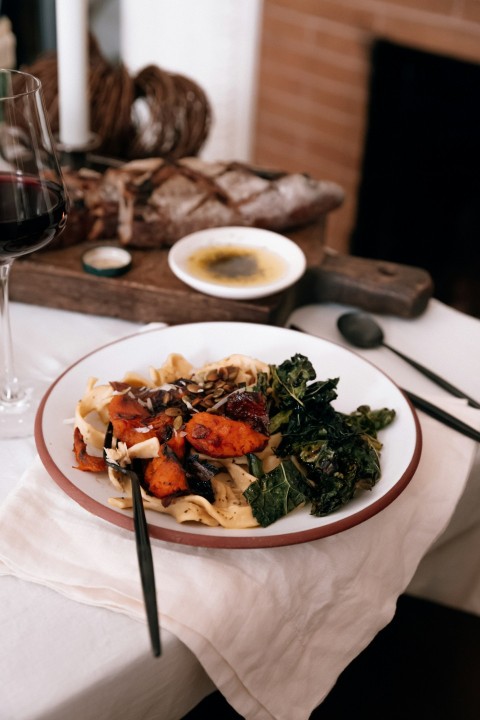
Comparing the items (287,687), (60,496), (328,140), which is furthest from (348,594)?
(328,140)

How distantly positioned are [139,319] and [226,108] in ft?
7.35

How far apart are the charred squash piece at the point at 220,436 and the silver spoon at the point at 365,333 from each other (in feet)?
1.48

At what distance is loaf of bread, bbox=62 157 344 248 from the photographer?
142 cm

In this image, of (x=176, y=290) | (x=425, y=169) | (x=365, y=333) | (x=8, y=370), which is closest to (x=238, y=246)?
(x=176, y=290)

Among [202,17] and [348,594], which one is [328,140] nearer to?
[202,17]

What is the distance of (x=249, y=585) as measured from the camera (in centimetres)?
83

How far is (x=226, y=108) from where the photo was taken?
3.36 meters

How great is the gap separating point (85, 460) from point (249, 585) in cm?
23

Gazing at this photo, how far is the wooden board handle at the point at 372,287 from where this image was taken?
1380 millimetres

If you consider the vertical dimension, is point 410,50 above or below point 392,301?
above

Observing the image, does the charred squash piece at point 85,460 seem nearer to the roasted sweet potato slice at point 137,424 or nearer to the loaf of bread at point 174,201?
the roasted sweet potato slice at point 137,424

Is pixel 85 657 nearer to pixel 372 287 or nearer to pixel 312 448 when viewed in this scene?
pixel 312 448

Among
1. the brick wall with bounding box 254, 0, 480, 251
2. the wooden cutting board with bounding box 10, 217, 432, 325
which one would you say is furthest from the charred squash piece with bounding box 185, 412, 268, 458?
the brick wall with bounding box 254, 0, 480, 251

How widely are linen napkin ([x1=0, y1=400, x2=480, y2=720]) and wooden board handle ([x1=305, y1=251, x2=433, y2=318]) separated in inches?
20.1
